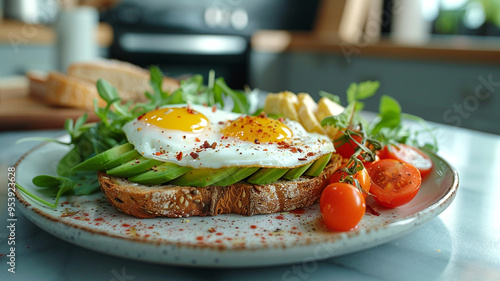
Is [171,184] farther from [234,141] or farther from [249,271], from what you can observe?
[249,271]


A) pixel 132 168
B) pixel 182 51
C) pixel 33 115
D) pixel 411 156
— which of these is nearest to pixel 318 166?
pixel 411 156

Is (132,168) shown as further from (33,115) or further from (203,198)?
(33,115)

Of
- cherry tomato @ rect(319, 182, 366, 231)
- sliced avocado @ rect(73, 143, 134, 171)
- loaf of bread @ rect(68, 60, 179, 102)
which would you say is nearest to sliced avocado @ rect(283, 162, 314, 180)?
cherry tomato @ rect(319, 182, 366, 231)

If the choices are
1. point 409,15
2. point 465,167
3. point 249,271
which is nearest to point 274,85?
point 409,15

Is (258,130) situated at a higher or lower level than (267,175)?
higher

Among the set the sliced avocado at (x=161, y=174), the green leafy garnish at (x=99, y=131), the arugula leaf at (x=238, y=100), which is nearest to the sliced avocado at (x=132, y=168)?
the sliced avocado at (x=161, y=174)
